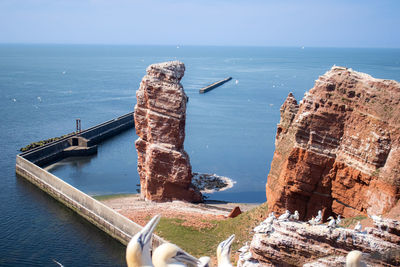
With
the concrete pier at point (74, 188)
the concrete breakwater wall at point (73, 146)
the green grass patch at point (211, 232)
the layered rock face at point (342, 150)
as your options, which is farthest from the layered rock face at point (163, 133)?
the concrete breakwater wall at point (73, 146)

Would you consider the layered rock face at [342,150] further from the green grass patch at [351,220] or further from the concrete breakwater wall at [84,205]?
the concrete breakwater wall at [84,205]

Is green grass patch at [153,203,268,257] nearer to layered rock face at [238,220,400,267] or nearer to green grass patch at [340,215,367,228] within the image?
green grass patch at [340,215,367,228]

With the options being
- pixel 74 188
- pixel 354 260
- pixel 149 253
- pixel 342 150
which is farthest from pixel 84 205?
pixel 354 260

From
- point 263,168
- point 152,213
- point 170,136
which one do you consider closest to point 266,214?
point 152,213

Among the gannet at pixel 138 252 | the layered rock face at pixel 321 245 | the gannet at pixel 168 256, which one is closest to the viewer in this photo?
the gannet at pixel 138 252

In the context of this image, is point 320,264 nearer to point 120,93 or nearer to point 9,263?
point 9,263

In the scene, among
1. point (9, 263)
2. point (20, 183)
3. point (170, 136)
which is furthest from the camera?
point (20, 183)
